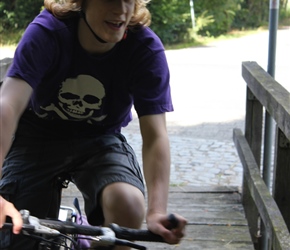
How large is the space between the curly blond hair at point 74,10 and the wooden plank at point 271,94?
0.85m

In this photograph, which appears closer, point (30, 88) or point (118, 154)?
point (30, 88)

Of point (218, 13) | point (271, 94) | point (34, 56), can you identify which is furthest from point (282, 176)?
point (218, 13)

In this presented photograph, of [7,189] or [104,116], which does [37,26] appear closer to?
[104,116]

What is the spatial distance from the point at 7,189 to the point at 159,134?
74cm

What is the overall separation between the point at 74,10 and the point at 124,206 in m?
0.93

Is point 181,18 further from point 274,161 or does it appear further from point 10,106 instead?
point 10,106

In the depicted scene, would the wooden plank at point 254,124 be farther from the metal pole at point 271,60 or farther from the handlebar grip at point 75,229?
the handlebar grip at point 75,229

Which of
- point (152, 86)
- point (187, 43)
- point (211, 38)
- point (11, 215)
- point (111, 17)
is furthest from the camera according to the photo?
point (211, 38)

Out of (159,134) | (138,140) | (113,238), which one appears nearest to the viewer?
(113,238)

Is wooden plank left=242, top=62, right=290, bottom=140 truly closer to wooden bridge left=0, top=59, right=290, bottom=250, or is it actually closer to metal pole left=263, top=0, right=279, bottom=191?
wooden bridge left=0, top=59, right=290, bottom=250

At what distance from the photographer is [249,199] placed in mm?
5391

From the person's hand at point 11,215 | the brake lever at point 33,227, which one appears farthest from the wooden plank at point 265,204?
the person's hand at point 11,215

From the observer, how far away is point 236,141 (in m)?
5.59

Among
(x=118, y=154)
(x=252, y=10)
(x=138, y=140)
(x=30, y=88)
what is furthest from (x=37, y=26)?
(x=252, y=10)
